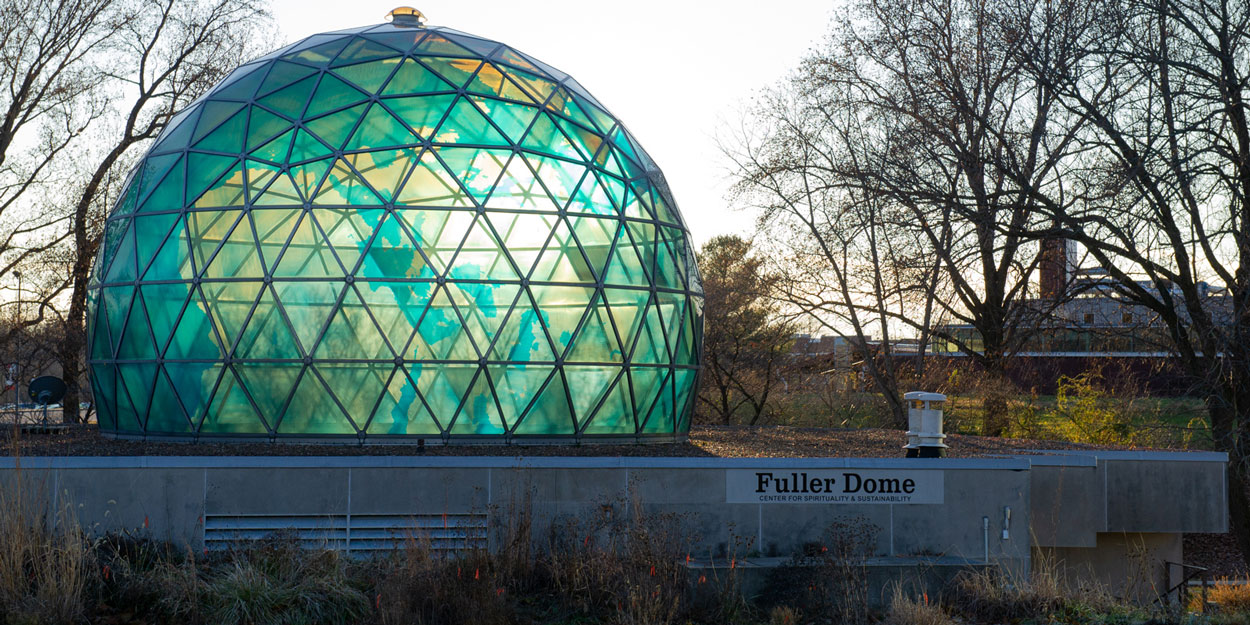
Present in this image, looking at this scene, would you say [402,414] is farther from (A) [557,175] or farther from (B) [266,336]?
(A) [557,175]

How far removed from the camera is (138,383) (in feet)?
65.3

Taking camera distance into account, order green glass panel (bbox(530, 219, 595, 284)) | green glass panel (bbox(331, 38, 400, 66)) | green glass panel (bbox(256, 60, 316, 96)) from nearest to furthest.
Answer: green glass panel (bbox(530, 219, 595, 284)) < green glass panel (bbox(256, 60, 316, 96)) < green glass panel (bbox(331, 38, 400, 66))

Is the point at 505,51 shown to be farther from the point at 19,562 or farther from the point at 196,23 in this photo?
the point at 196,23

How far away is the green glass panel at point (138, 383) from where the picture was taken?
19.6 m

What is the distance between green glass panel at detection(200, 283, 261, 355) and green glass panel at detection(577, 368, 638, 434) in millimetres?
5971

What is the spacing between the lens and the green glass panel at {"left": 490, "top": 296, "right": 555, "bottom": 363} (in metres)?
18.7

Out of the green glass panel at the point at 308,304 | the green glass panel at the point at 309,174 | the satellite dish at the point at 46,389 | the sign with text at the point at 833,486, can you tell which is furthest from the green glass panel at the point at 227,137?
the sign with text at the point at 833,486

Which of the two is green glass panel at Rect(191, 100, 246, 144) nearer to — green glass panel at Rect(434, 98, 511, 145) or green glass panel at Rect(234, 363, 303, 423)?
green glass panel at Rect(434, 98, 511, 145)

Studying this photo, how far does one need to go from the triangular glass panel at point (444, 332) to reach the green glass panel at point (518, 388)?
0.59 m

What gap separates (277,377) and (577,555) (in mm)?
8332

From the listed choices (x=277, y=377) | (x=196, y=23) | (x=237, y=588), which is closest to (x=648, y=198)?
(x=277, y=377)

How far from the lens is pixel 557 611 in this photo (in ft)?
37.4

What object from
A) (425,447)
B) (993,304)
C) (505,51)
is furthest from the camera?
(993,304)

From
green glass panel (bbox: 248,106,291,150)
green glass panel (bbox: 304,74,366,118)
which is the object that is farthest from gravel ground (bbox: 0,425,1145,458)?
green glass panel (bbox: 304,74,366,118)
